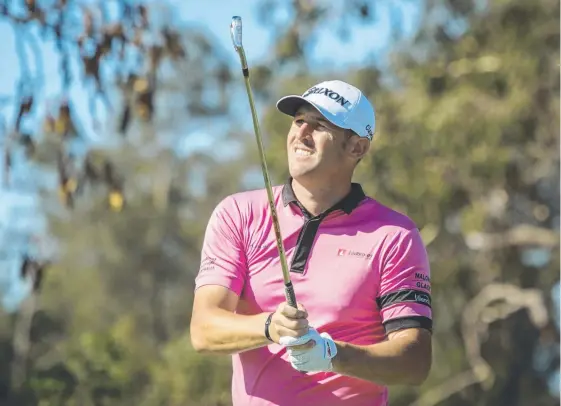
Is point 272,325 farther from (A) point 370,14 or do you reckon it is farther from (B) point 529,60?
(B) point 529,60

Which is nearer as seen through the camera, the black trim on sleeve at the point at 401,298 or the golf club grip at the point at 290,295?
the golf club grip at the point at 290,295

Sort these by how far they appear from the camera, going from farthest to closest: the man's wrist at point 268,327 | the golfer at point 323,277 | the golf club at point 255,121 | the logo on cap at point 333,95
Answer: the logo on cap at point 333,95 → the golfer at point 323,277 → the man's wrist at point 268,327 → the golf club at point 255,121

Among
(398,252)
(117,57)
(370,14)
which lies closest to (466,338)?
(370,14)

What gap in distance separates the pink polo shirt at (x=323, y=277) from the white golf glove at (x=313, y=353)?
0.22 metres

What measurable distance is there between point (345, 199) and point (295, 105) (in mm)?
311

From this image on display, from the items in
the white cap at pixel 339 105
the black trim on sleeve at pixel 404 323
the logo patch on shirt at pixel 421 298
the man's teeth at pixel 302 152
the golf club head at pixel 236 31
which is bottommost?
the black trim on sleeve at pixel 404 323

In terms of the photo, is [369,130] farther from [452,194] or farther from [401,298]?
[452,194]

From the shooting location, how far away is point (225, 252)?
12.7 ft

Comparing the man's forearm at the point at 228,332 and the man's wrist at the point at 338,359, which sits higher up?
the man's forearm at the point at 228,332

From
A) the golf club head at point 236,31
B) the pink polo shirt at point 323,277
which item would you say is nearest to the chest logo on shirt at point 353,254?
the pink polo shirt at point 323,277

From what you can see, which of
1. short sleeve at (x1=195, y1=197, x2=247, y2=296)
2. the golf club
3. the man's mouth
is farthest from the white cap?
the golf club

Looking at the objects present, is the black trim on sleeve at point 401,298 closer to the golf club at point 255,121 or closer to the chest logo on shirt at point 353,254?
the chest logo on shirt at point 353,254

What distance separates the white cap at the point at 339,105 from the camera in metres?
3.92

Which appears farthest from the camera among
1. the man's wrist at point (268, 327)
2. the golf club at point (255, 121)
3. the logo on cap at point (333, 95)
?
the logo on cap at point (333, 95)
